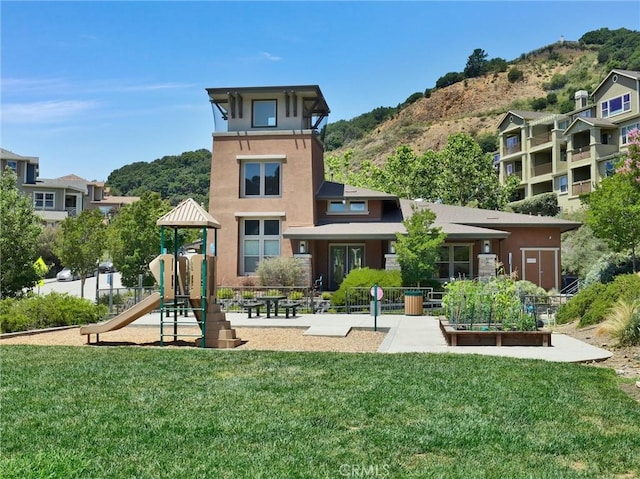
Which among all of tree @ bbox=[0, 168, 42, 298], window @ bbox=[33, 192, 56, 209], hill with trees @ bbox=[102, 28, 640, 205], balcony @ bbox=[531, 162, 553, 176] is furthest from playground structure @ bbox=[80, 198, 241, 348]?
hill with trees @ bbox=[102, 28, 640, 205]

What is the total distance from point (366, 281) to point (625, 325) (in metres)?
13.4

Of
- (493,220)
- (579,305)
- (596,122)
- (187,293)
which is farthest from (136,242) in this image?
(596,122)

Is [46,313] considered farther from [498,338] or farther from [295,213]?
[295,213]

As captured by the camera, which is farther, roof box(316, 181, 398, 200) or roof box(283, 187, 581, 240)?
roof box(316, 181, 398, 200)

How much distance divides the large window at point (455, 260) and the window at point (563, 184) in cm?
3165

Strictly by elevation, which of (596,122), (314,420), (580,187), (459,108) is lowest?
(314,420)

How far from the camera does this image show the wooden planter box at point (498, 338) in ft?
44.1

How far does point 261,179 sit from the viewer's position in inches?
1254

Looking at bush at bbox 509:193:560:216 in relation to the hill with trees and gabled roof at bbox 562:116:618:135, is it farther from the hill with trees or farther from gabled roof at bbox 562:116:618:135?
the hill with trees

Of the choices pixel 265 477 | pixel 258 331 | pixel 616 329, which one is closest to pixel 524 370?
pixel 616 329

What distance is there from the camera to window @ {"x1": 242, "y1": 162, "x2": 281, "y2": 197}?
3173cm

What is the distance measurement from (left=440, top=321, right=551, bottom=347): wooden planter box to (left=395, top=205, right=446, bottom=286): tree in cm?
1186

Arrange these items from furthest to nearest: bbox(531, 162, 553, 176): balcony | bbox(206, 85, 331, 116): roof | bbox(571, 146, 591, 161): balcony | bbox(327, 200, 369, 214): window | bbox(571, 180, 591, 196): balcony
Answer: bbox(531, 162, 553, 176): balcony, bbox(571, 146, 591, 161): balcony, bbox(571, 180, 591, 196): balcony, bbox(327, 200, 369, 214): window, bbox(206, 85, 331, 116): roof

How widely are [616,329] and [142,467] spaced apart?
37.2 ft
